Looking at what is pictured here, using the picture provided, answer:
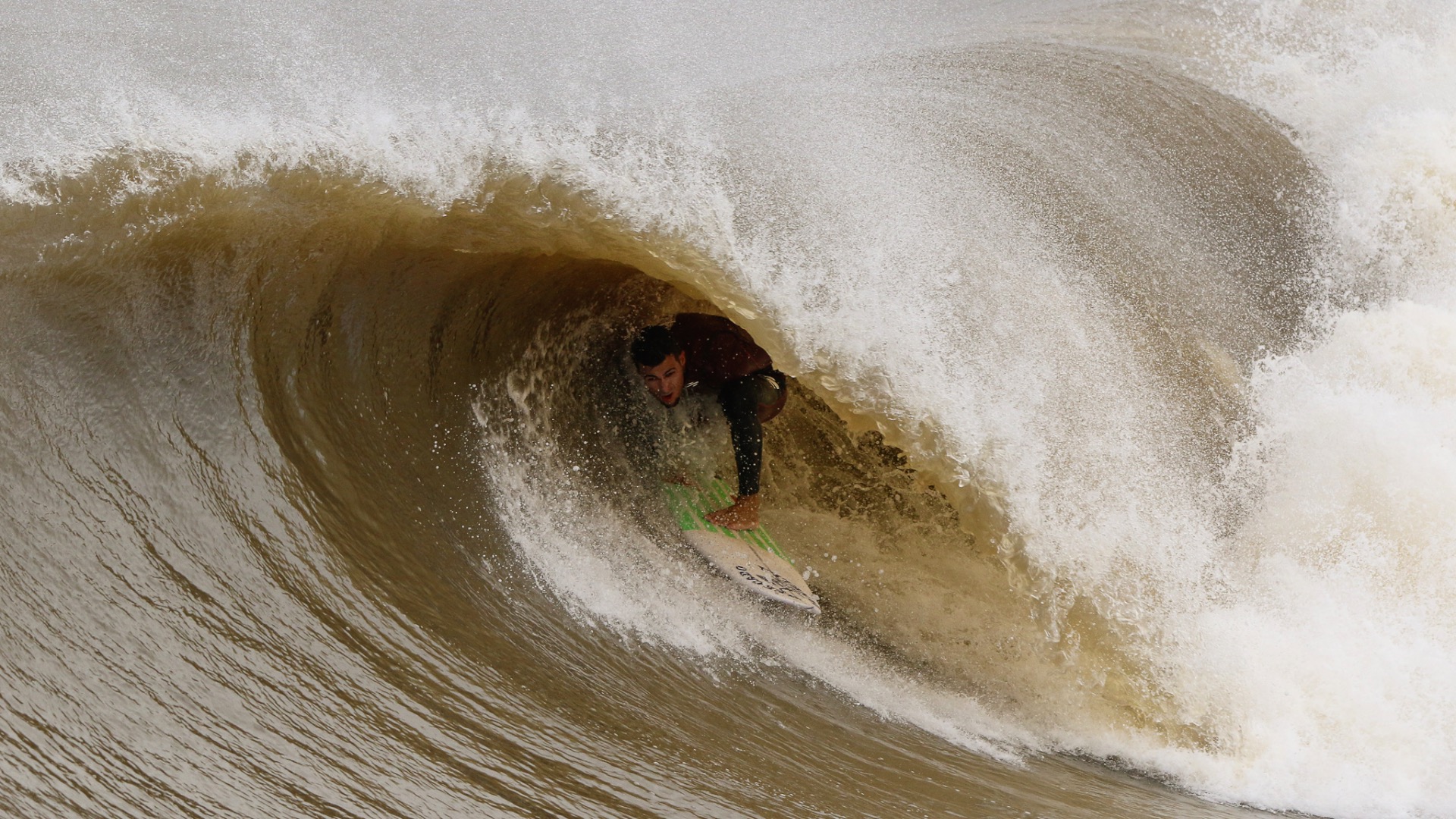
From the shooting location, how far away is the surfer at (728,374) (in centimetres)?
316

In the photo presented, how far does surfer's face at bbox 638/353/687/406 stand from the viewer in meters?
3.16

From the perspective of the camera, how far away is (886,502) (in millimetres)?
3758

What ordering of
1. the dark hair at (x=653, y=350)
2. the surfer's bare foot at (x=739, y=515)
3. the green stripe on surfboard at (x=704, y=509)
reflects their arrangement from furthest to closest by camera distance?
the green stripe on surfboard at (x=704, y=509) < the surfer's bare foot at (x=739, y=515) < the dark hair at (x=653, y=350)

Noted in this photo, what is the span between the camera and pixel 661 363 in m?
3.15

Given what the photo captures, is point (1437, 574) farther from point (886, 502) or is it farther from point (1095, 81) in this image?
point (1095, 81)

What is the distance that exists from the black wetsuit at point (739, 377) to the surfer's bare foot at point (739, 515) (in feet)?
0.23

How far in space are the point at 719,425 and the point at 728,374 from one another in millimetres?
559

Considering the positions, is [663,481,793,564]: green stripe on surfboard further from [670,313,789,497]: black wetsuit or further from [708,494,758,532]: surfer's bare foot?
[670,313,789,497]: black wetsuit

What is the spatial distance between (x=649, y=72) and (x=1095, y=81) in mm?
1835

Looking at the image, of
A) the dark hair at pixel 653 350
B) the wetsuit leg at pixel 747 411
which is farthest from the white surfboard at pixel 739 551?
the dark hair at pixel 653 350

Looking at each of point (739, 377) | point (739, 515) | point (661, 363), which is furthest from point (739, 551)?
point (661, 363)

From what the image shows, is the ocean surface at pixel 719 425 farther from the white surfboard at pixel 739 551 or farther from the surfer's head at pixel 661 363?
the surfer's head at pixel 661 363

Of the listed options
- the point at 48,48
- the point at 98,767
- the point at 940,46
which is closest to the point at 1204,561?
the point at 940,46

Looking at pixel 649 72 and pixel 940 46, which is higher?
pixel 940 46
